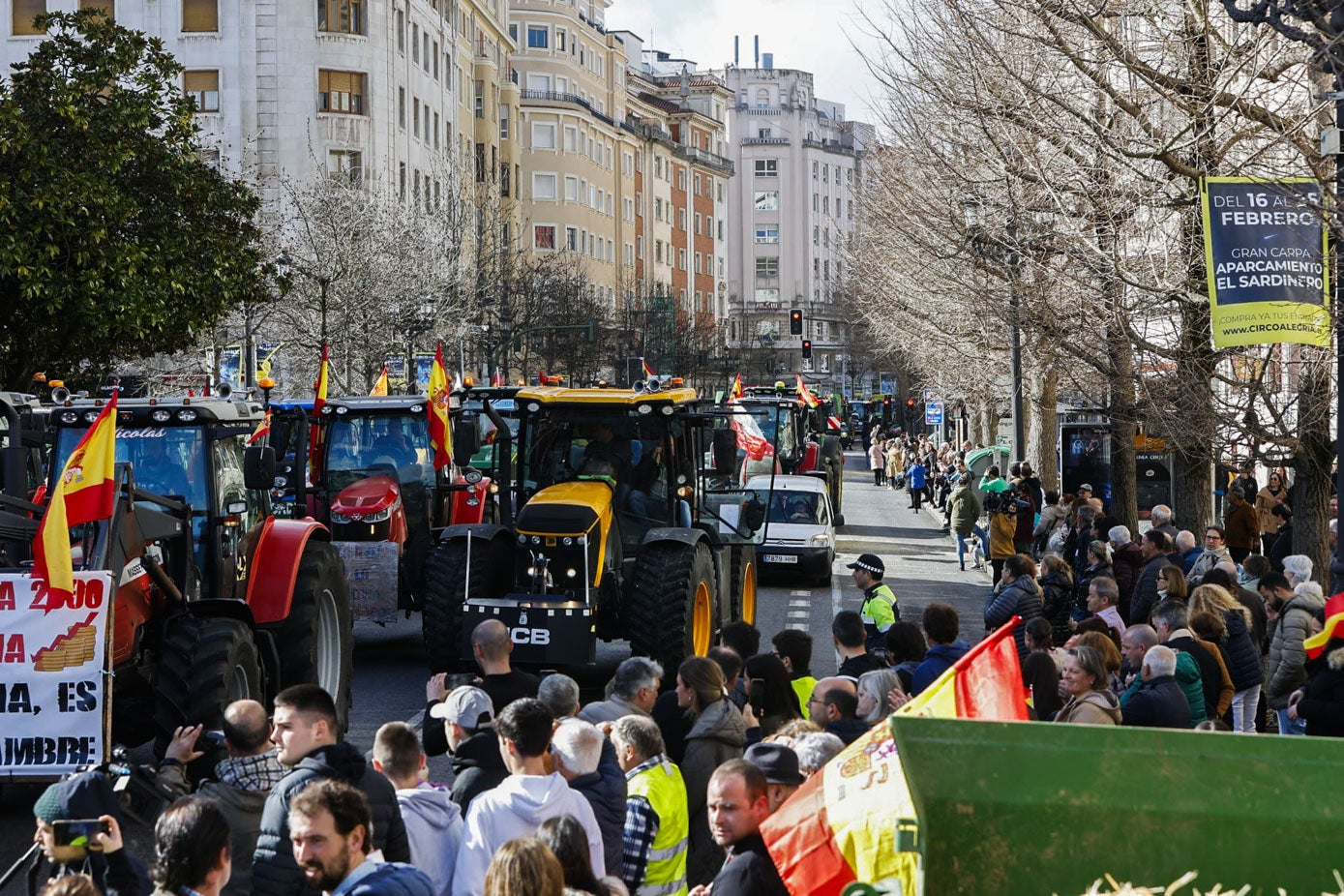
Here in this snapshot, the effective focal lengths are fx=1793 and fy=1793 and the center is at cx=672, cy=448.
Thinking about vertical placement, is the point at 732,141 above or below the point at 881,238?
above

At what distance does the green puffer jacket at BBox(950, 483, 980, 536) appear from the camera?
92.0ft

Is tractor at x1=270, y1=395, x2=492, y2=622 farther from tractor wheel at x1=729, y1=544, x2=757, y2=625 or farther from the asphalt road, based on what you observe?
tractor wheel at x1=729, y1=544, x2=757, y2=625

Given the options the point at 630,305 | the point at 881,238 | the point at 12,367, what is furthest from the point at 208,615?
the point at 630,305

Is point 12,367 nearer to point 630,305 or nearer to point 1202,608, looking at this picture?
point 1202,608

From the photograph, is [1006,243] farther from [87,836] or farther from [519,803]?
[87,836]

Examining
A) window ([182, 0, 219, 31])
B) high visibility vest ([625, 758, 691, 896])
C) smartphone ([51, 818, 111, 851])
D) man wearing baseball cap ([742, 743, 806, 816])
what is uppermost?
window ([182, 0, 219, 31])

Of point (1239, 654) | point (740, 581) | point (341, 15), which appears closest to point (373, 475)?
point (740, 581)

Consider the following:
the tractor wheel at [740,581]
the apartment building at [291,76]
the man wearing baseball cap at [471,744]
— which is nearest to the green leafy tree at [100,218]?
the tractor wheel at [740,581]

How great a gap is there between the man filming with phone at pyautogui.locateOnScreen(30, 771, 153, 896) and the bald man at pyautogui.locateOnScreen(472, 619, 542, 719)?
3037 millimetres

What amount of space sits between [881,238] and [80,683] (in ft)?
98.3

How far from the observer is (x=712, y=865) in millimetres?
7355

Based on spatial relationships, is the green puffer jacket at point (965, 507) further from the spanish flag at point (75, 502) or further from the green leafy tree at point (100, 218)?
the spanish flag at point (75, 502)

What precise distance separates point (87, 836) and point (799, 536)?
21741mm

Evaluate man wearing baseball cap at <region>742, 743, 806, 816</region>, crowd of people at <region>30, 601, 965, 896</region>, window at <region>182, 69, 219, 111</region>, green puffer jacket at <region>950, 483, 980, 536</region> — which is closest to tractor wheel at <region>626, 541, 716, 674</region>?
crowd of people at <region>30, 601, 965, 896</region>
